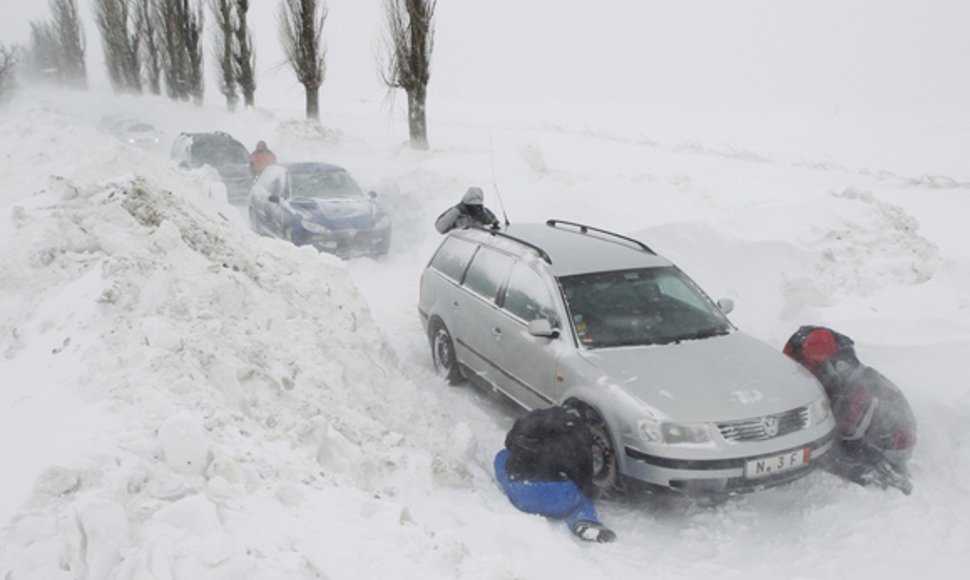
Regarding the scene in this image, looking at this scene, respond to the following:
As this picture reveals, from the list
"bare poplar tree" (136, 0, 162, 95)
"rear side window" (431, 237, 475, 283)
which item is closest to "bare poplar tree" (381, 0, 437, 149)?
"rear side window" (431, 237, 475, 283)

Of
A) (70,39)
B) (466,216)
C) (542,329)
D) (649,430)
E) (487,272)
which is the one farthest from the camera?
(70,39)

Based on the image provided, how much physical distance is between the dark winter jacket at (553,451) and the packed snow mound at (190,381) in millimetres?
397

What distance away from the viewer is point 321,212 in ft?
37.6

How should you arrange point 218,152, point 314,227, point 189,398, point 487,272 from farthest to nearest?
point 218,152 → point 314,227 → point 487,272 → point 189,398

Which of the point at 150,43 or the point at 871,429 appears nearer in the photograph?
the point at 871,429

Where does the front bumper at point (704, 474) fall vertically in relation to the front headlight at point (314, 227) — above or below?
above

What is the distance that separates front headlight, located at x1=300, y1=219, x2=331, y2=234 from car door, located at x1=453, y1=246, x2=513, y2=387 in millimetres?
5066

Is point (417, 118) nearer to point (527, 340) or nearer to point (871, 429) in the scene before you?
point (527, 340)

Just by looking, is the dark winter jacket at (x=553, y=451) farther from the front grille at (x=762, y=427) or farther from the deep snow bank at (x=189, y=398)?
the front grille at (x=762, y=427)

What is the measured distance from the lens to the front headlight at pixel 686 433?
4.41 meters

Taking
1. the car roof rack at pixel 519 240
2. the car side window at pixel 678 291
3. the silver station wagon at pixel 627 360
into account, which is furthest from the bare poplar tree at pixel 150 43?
the car side window at pixel 678 291

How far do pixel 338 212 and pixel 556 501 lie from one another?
8136 millimetres

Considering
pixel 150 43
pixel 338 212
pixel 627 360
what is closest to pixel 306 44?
pixel 338 212

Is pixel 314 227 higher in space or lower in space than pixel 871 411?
lower
